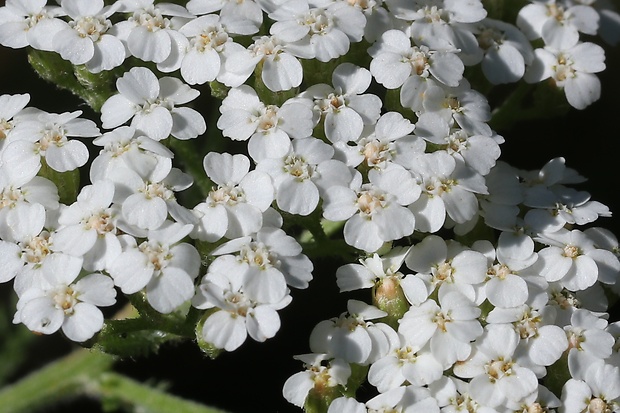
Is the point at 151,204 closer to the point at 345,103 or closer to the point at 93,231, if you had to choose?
the point at 93,231

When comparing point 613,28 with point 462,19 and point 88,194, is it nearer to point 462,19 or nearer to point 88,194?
point 462,19

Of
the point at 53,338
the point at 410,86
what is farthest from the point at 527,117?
the point at 53,338

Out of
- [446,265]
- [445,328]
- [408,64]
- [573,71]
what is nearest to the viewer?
[445,328]

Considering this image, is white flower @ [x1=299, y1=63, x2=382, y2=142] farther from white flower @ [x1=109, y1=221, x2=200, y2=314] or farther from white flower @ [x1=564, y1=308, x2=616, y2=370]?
white flower @ [x1=564, y1=308, x2=616, y2=370]

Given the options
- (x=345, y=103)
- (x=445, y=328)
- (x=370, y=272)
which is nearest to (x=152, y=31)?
(x=345, y=103)

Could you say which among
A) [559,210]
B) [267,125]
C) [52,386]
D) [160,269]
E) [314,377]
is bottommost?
[52,386]

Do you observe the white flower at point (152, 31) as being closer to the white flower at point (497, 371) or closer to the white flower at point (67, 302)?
the white flower at point (67, 302)

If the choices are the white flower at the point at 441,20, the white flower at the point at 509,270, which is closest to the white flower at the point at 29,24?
the white flower at the point at 441,20
